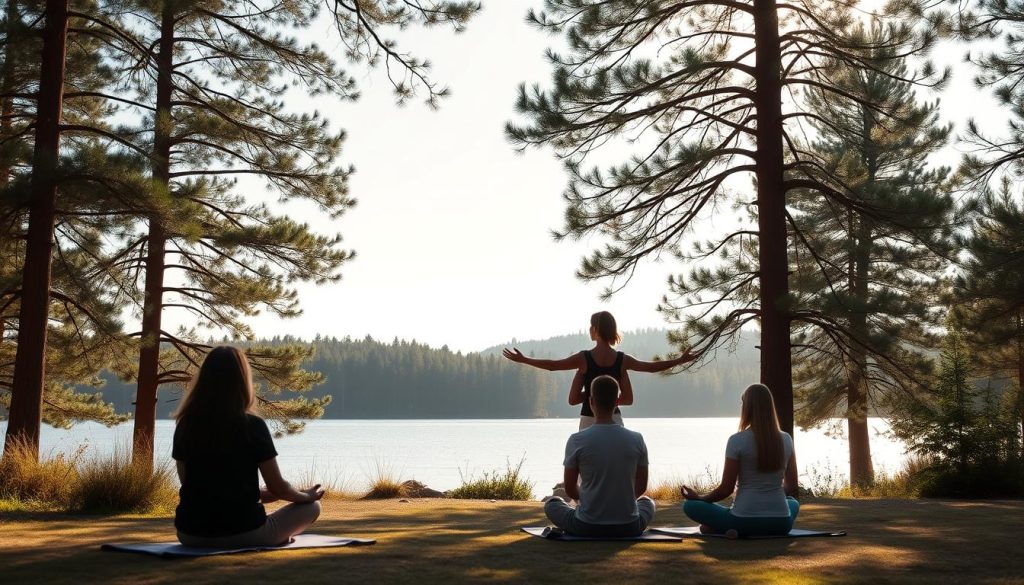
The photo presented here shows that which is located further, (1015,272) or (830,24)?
(1015,272)

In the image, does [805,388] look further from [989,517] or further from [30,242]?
[30,242]

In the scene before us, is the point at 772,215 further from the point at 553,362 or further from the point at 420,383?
the point at 420,383

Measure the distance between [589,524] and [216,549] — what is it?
2217 millimetres

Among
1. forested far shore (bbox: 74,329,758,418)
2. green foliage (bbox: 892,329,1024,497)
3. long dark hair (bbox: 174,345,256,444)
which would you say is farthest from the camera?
forested far shore (bbox: 74,329,758,418)

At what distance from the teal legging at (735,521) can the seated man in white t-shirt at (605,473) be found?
0.56 metres

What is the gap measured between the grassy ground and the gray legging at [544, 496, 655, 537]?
6.1 inches

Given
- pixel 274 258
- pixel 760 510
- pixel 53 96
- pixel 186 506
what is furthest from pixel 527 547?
pixel 274 258

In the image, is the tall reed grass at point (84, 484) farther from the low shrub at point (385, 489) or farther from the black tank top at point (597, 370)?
the black tank top at point (597, 370)

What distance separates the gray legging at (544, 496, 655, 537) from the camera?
5727 millimetres

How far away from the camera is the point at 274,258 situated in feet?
50.1

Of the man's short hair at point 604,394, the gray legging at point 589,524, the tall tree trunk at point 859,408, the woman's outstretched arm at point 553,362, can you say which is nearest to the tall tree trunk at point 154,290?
the woman's outstretched arm at point 553,362

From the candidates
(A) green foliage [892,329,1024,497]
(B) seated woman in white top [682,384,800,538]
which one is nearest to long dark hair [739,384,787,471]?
(B) seated woman in white top [682,384,800,538]

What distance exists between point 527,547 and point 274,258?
35.2 ft

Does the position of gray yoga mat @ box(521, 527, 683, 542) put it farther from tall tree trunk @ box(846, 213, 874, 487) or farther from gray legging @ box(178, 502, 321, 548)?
tall tree trunk @ box(846, 213, 874, 487)
